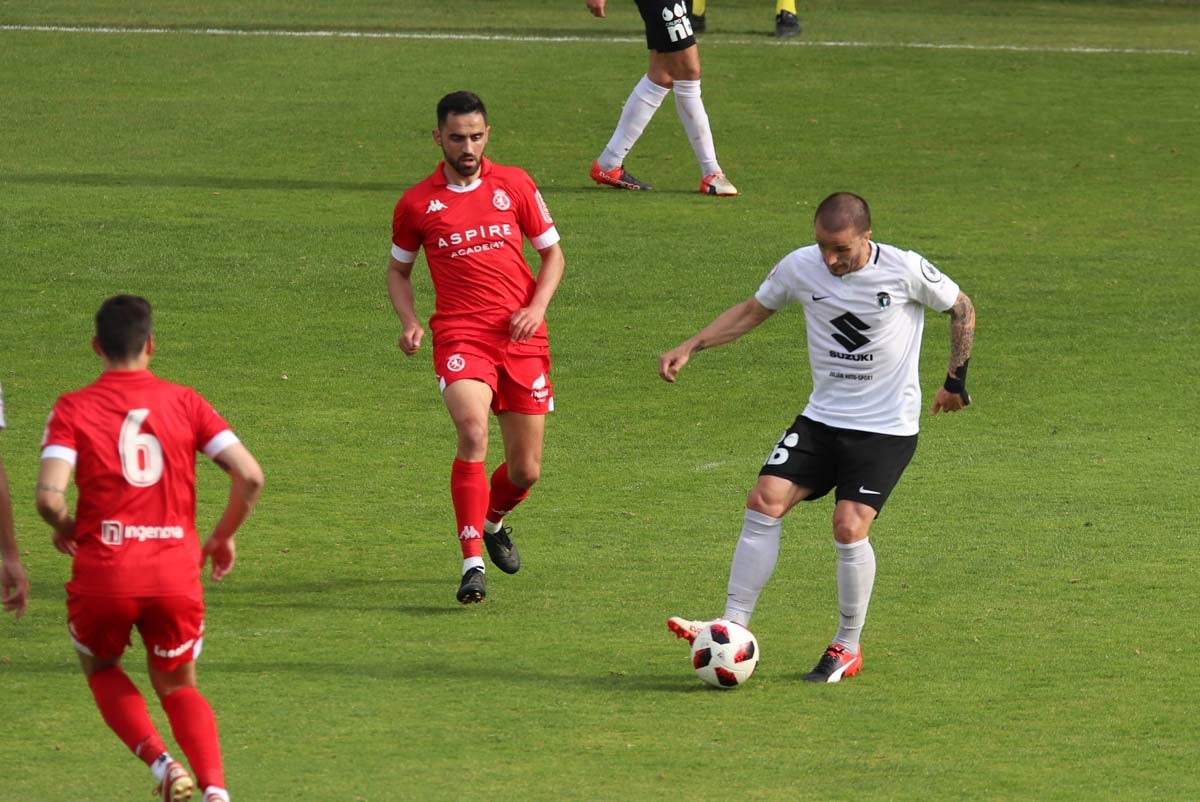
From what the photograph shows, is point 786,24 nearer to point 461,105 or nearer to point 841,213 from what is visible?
point 461,105

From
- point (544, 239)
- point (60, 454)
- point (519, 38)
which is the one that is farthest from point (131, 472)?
point (519, 38)

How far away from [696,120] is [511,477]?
7682 mm

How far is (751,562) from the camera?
7.47m

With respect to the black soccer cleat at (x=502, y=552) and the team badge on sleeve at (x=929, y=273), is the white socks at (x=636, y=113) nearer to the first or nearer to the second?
the black soccer cleat at (x=502, y=552)

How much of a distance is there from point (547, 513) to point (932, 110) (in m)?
11.1

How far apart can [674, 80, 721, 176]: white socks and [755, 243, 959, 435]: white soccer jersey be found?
8.40 meters

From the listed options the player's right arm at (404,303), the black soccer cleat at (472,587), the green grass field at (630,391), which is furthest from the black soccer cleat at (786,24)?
the black soccer cleat at (472,587)

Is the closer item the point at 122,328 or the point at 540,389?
the point at 122,328

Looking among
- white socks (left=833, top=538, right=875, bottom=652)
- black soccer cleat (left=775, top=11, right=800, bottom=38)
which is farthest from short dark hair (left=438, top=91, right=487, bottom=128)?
black soccer cleat (left=775, top=11, right=800, bottom=38)

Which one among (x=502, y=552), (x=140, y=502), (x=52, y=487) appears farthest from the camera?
(x=502, y=552)

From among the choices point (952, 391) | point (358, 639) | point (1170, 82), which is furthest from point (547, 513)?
point (1170, 82)

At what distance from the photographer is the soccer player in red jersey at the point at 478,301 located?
841 centimetres

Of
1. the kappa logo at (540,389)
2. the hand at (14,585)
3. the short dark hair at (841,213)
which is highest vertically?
the short dark hair at (841,213)

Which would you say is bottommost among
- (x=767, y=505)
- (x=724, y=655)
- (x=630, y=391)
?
(x=630, y=391)
